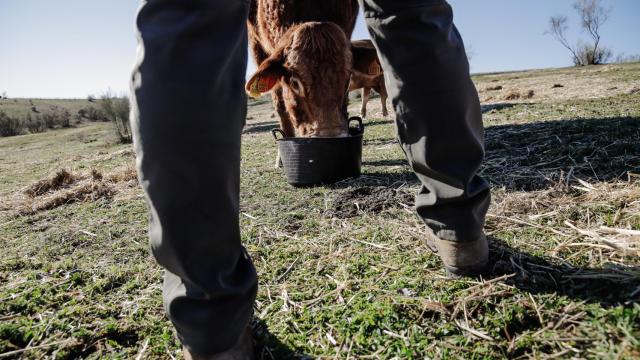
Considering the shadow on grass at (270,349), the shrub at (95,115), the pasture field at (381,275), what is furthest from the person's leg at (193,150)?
the shrub at (95,115)

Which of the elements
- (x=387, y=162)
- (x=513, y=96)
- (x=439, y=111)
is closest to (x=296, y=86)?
(x=387, y=162)

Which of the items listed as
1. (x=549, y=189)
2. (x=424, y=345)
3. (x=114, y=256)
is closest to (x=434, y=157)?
(x=424, y=345)

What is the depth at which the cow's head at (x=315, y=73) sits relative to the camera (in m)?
3.29

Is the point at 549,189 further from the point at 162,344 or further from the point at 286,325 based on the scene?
the point at 162,344

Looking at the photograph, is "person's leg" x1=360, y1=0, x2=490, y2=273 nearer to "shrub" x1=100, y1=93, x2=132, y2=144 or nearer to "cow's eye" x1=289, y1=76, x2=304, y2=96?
"cow's eye" x1=289, y1=76, x2=304, y2=96

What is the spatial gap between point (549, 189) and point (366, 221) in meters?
1.22

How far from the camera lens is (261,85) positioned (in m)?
3.65

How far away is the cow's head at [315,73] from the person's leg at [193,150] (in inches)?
89.8

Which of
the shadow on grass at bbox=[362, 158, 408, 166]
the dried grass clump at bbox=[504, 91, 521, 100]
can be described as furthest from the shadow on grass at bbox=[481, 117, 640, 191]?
the dried grass clump at bbox=[504, 91, 521, 100]

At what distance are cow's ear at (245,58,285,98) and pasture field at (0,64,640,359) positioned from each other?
3.78 feet

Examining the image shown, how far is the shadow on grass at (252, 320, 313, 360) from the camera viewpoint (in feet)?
3.98

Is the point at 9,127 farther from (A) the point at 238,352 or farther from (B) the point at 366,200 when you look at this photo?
(A) the point at 238,352

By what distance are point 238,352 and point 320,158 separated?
2259 mm

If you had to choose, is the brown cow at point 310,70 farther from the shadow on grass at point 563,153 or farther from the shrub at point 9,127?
the shrub at point 9,127
